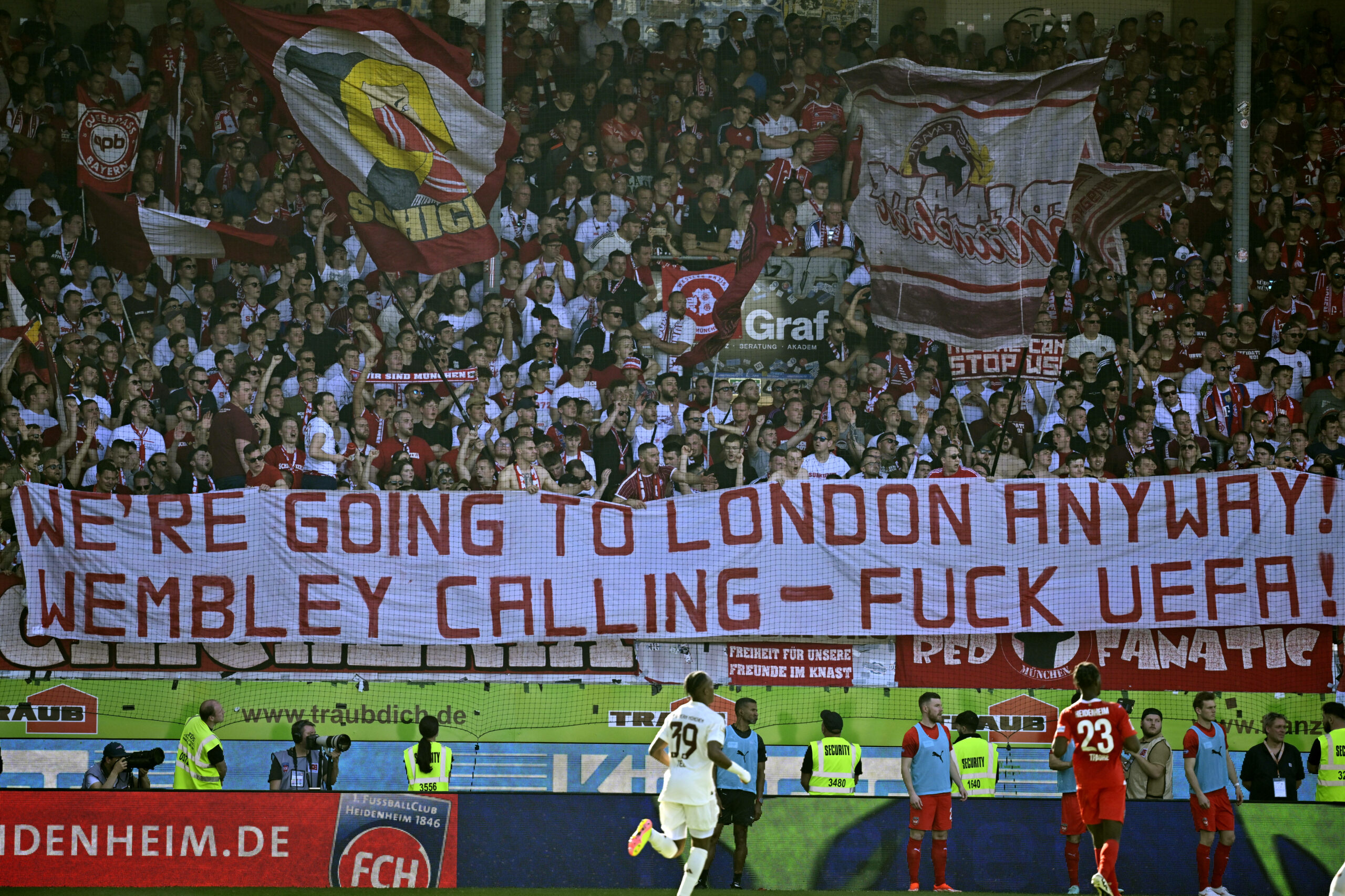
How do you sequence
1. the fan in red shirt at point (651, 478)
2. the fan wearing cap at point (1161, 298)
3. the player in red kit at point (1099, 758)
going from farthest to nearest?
the fan wearing cap at point (1161, 298)
the fan in red shirt at point (651, 478)
the player in red kit at point (1099, 758)

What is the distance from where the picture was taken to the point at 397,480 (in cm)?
1326

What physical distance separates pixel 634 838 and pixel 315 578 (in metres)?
5.74

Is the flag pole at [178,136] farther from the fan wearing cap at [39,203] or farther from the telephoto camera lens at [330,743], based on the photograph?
the telephoto camera lens at [330,743]

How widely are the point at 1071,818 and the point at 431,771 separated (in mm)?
5179

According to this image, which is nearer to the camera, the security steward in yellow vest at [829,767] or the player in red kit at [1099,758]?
the player in red kit at [1099,758]

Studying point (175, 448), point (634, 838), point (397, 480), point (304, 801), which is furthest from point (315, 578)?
point (634, 838)

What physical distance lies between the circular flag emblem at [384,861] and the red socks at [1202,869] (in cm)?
589

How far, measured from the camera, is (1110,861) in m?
8.92

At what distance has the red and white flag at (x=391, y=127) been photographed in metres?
14.2

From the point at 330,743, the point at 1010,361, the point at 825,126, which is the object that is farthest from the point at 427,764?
the point at 825,126

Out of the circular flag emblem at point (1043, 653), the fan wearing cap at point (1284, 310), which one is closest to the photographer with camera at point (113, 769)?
the circular flag emblem at point (1043, 653)

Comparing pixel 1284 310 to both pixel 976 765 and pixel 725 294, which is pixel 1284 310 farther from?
pixel 976 765

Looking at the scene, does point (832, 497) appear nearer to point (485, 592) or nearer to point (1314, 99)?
point (485, 592)

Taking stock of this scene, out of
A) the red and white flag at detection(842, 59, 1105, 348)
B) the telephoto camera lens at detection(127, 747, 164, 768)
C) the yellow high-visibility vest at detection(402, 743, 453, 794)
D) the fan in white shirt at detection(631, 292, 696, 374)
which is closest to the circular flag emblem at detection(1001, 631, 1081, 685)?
the red and white flag at detection(842, 59, 1105, 348)
